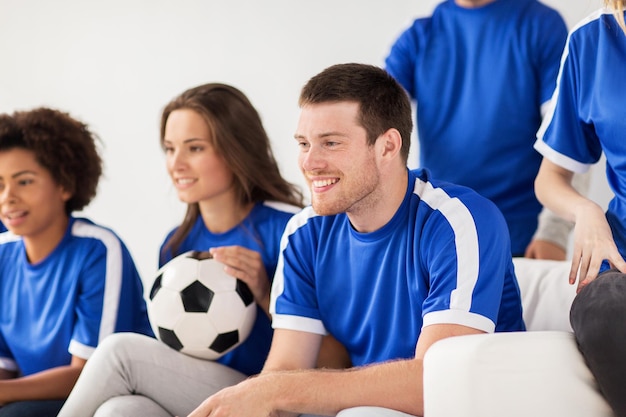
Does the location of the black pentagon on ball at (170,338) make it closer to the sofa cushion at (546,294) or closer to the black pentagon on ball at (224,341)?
the black pentagon on ball at (224,341)

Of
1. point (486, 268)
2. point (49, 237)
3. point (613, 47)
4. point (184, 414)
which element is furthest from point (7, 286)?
point (613, 47)

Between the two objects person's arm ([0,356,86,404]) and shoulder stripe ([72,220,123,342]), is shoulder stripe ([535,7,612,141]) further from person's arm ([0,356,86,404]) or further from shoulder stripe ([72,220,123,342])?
person's arm ([0,356,86,404])

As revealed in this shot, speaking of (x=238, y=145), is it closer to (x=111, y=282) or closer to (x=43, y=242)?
(x=111, y=282)

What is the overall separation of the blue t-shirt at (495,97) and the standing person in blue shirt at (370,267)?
558mm

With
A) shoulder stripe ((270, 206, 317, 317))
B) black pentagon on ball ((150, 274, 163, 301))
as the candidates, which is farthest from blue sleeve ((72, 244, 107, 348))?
shoulder stripe ((270, 206, 317, 317))

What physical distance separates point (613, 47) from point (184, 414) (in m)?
1.20

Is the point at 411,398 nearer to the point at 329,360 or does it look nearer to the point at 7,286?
the point at 329,360

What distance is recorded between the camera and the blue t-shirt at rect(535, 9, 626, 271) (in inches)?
62.6

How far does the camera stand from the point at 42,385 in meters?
2.14

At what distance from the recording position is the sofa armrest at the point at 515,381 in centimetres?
127

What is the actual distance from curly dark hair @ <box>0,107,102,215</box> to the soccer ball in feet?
2.02

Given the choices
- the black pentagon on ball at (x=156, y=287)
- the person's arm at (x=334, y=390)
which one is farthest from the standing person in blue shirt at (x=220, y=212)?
the person's arm at (x=334, y=390)

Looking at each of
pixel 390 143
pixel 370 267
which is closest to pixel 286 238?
pixel 370 267

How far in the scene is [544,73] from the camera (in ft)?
7.42
